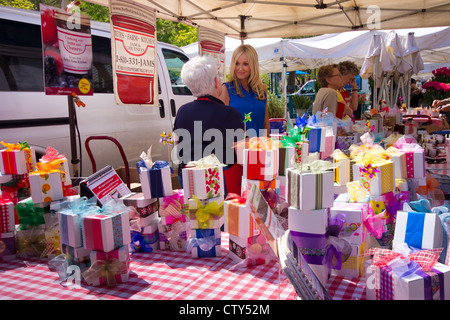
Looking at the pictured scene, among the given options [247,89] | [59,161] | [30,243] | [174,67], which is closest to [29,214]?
[30,243]

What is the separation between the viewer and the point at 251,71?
3.01 m

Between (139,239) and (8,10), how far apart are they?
2272 millimetres

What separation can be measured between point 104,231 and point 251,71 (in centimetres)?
197

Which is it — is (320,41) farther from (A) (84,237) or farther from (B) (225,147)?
(A) (84,237)

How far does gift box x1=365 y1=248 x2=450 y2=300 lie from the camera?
3.29 feet

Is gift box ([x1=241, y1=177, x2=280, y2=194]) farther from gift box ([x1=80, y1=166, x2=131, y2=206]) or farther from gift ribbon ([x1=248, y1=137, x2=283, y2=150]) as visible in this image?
gift box ([x1=80, y1=166, x2=131, y2=206])

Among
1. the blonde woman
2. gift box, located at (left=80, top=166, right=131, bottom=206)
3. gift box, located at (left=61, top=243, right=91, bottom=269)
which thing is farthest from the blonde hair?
gift box, located at (left=61, top=243, right=91, bottom=269)

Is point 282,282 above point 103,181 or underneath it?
underneath

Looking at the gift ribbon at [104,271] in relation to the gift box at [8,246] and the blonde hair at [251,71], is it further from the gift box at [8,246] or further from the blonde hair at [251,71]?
the blonde hair at [251,71]

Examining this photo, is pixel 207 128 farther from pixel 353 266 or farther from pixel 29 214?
pixel 353 266

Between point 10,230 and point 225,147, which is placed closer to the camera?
point 10,230

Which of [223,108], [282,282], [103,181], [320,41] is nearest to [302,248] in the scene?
[282,282]
